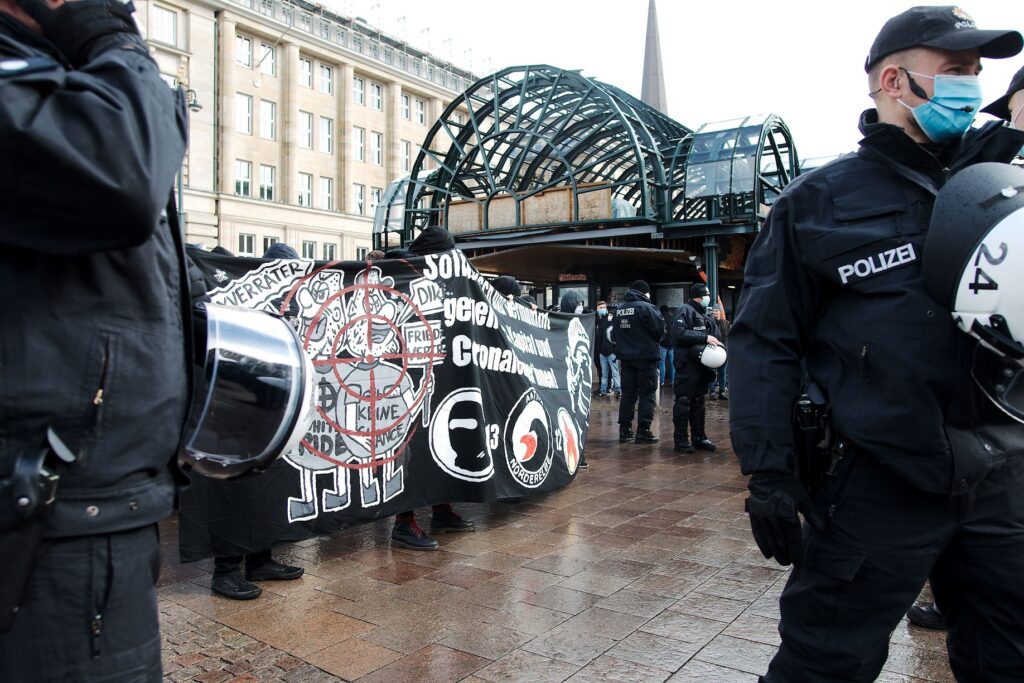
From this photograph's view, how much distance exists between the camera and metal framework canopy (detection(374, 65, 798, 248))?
16.5 meters

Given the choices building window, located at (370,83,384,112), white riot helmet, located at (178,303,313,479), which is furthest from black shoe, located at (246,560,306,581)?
building window, located at (370,83,384,112)

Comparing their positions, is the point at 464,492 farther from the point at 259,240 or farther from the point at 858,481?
the point at 259,240

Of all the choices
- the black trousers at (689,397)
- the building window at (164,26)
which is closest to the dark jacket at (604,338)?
the black trousers at (689,397)

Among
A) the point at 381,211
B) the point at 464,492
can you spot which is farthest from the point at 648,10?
A: the point at 464,492

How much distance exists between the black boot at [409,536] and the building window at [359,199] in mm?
48625

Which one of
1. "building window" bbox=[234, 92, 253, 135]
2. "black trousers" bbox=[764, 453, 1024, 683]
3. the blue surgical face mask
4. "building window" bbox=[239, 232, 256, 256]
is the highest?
"building window" bbox=[234, 92, 253, 135]

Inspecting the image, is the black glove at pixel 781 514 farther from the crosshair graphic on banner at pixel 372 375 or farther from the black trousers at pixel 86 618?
the crosshair graphic on banner at pixel 372 375

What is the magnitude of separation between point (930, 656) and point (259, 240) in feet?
150

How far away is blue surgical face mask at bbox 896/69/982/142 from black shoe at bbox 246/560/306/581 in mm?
3628

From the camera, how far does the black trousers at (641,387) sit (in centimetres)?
925

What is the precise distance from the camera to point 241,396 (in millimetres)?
1605

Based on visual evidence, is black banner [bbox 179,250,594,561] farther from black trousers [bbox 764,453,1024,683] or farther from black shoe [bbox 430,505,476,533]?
black trousers [bbox 764,453,1024,683]

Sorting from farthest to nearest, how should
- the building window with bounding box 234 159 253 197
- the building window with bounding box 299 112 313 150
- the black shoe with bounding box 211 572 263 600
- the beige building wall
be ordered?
the building window with bounding box 299 112 313 150 < the building window with bounding box 234 159 253 197 < the beige building wall < the black shoe with bounding box 211 572 263 600

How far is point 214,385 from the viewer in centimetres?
158
